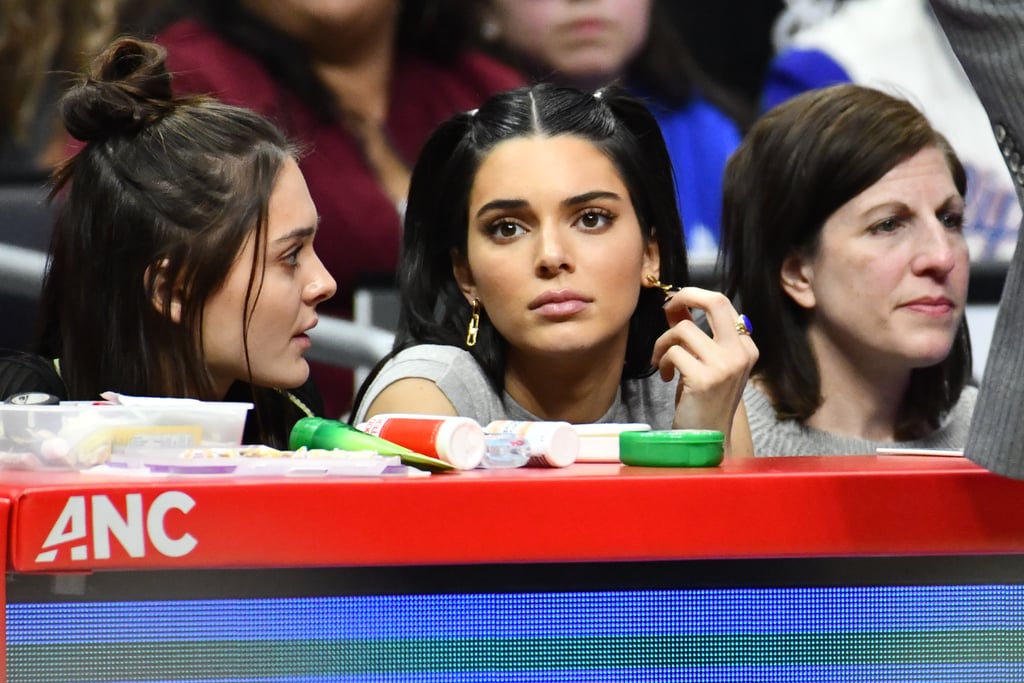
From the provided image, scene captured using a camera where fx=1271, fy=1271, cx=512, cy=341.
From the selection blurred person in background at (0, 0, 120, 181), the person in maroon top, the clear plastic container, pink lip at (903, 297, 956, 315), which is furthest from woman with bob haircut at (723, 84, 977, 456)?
blurred person in background at (0, 0, 120, 181)

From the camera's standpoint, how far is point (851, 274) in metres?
1.72

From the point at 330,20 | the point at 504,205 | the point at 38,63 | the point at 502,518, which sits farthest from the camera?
the point at 330,20

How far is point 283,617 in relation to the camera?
0.75m

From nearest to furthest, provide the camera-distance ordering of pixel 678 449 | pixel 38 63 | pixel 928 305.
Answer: pixel 678 449
pixel 928 305
pixel 38 63

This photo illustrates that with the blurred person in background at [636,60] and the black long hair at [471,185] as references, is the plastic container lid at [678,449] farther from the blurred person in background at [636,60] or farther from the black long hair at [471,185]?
the blurred person in background at [636,60]

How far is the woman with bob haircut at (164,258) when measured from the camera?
1413mm

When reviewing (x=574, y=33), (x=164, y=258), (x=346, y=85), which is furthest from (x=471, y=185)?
(x=574, y=33)

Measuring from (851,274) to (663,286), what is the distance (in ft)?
1.11

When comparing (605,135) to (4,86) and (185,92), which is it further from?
(4,86)

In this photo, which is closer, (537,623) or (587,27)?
(537,623)

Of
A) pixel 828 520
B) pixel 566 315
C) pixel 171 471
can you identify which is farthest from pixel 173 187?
pixel 828 520

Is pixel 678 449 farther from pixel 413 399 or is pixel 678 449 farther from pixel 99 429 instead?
pixel 413 399

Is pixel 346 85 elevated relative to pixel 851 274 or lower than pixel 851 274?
Result: elevated

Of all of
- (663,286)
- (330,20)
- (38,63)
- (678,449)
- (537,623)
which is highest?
(330,20)
